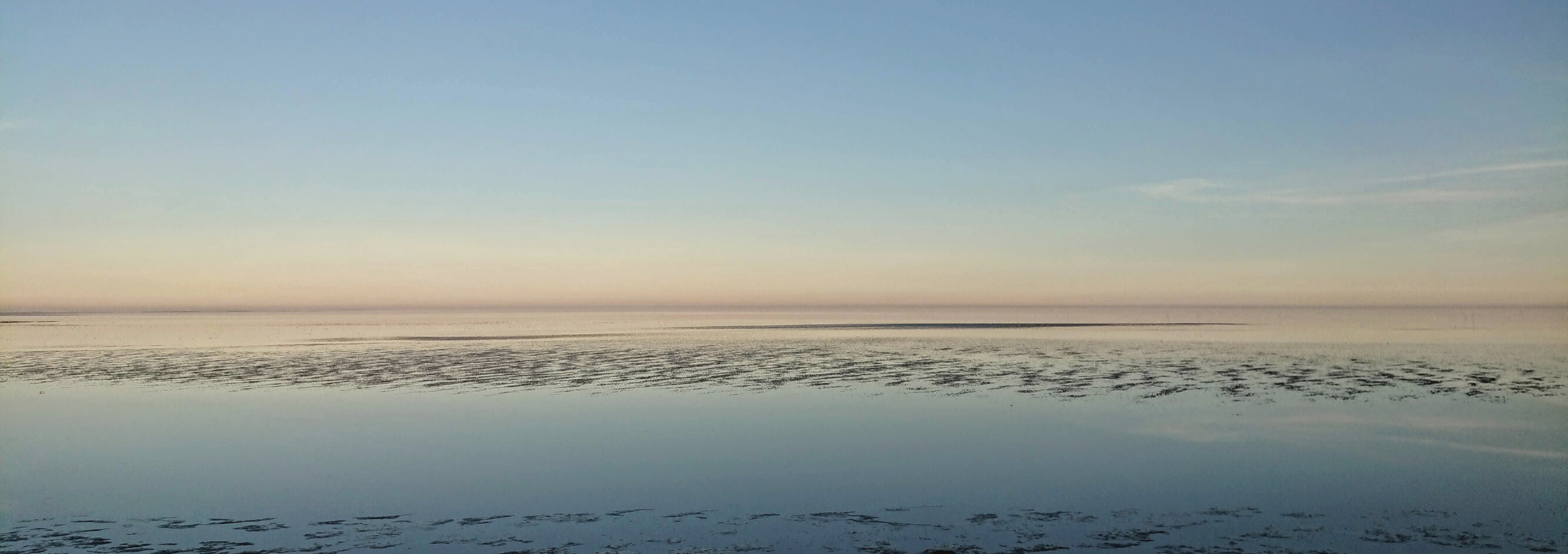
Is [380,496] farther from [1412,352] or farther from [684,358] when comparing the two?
[1412,352]

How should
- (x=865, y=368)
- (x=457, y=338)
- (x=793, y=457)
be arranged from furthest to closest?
(x=457, y=338) < (x=865, y=368) < (x=793, y=457)

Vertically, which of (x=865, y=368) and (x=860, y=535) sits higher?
(x=865, y=368)

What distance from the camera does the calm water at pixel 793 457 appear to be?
14.3m

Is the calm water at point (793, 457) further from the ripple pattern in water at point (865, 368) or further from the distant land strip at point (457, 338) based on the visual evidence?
the distant land strip at point (457, 338)

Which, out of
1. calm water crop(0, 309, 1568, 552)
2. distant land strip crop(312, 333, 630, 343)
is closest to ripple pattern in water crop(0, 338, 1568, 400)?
calm water crop(0, 309, 1568, 552)

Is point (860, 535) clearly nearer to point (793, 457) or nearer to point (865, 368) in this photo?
point (793, 457)

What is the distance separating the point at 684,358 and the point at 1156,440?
95.6 feet

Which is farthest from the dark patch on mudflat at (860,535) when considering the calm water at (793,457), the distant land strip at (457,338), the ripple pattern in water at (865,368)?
the distant land strip at (457,338)

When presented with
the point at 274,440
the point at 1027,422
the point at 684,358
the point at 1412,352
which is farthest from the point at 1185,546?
the point at 1412,352

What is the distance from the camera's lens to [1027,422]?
81.9 feet

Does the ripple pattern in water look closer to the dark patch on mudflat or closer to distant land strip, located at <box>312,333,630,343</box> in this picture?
distant land strip, located at <box>312,333,630,343</box>

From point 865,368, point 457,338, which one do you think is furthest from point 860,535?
point 457,338

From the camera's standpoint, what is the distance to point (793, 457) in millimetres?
20547

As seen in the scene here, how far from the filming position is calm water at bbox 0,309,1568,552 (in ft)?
46.9
